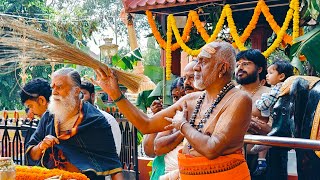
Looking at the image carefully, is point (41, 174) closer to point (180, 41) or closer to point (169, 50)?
point (180, 41)

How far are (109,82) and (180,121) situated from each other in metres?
0.67

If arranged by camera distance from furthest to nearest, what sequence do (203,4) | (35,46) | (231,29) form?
(203,4) < (231,29) < (35,46)

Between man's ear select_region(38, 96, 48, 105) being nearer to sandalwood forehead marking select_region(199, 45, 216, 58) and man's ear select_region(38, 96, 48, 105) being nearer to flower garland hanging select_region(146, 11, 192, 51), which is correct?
sandalwood forehead marking select_region(199, 45, 216, 58)

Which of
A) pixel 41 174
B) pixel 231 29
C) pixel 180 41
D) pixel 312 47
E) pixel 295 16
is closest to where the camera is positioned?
pixel 41 174

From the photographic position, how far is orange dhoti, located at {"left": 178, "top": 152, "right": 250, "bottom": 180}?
2.87 meters

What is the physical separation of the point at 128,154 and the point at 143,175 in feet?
2.76

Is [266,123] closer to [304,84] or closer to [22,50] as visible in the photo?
[304,84]

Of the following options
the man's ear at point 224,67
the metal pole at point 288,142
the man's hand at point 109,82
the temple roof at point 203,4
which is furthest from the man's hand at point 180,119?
the temple roof at point 203,4

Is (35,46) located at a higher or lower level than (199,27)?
lower

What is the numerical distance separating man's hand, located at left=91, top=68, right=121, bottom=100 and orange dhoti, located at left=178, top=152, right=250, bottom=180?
0.70 meters

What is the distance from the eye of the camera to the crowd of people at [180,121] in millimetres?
2881

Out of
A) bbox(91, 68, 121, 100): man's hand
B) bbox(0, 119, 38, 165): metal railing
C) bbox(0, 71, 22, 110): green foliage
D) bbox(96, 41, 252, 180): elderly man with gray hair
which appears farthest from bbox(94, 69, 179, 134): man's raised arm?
bbox(0, 71, 22, 110): green foliage

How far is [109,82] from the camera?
3.42 metres

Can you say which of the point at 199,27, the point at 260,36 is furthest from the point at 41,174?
the point at 260,36
